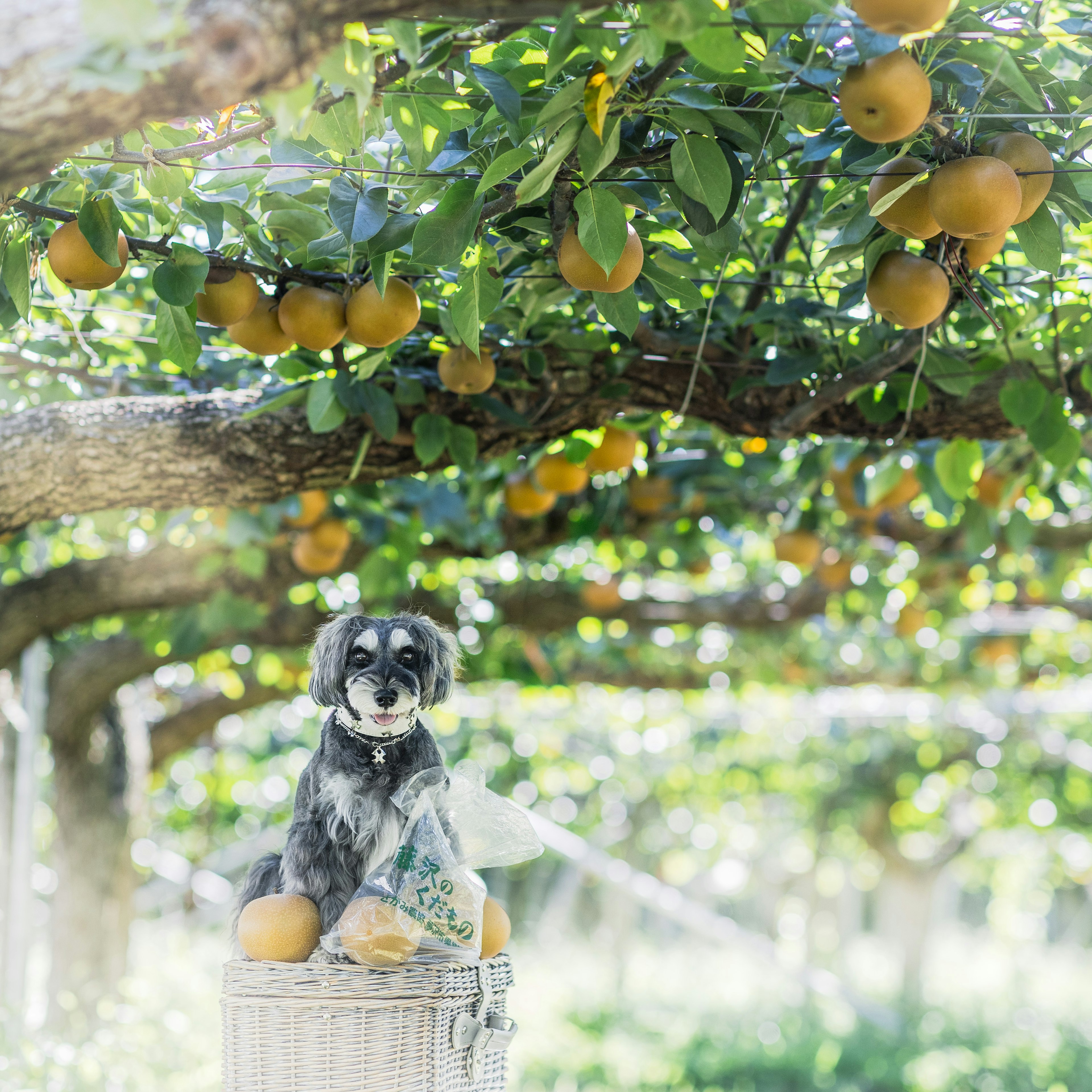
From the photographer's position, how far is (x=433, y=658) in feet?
4.04

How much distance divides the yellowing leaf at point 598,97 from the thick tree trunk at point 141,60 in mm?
191

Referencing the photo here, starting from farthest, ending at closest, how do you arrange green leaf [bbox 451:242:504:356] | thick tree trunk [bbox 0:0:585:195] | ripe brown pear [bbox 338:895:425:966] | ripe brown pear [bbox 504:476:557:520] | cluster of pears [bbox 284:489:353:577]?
1. cluster of pears [bbox 284:489:353:577]
2. ripe brown pear [bbox 504:476:557:520]
3. green leaf [bbox 451:242:504:356]
4. ripe brown pear [bbox 338:895:425:966]
5. thick tree trunk [bbox 0:0:585:195]

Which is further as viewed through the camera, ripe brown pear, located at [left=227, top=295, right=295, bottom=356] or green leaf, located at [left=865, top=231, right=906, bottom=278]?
ripe brown pear, located at [left=227, top=295, right=295, bottom=356]

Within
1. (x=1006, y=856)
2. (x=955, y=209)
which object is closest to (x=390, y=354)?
(x=955, y=209)

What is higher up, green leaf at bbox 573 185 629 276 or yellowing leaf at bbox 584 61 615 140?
yellowing leaf at bbox 584 61 615 140

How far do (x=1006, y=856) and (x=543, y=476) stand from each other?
16.2 m

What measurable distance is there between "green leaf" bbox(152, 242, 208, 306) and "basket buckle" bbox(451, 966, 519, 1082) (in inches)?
35.7

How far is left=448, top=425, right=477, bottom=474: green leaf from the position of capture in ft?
6.33

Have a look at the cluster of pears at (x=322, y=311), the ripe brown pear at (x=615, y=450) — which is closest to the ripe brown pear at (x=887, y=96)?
the cluster of pears at (x=322, y=311)

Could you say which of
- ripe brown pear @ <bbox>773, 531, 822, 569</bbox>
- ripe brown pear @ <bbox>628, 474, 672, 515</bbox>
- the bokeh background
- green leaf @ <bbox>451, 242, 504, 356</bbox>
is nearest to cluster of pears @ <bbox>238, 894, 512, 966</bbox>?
the bokeh background

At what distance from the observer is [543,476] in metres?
2.37

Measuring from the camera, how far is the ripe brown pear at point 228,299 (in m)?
1.42

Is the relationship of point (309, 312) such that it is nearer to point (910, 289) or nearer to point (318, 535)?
point (910, 289)

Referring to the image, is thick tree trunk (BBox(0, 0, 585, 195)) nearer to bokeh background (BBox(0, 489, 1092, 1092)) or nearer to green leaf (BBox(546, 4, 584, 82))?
green leaf (BBox(546, 4, 584, 82))
